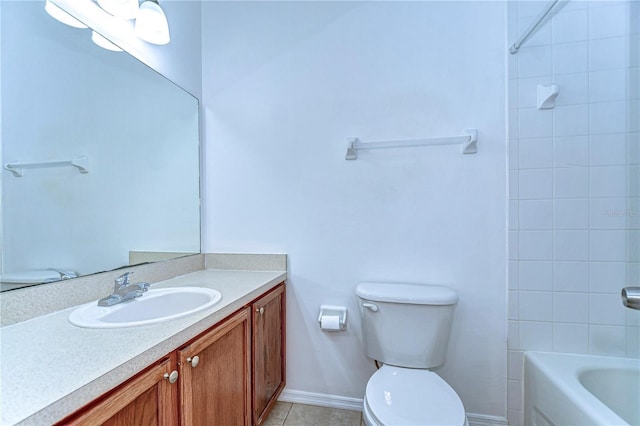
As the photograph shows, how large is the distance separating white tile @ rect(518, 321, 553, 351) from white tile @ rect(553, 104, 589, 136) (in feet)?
3.08

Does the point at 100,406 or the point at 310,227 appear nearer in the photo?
the point at 100,406

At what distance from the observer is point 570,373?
1229mm

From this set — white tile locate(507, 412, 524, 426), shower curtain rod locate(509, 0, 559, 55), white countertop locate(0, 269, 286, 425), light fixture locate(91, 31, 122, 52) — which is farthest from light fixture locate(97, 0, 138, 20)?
white tile locate(507, 412, 524, 426)

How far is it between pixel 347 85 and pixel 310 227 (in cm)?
84

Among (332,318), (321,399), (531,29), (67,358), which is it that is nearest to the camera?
(67,358)

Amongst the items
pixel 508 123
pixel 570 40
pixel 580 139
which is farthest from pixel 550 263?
pixel 570 40

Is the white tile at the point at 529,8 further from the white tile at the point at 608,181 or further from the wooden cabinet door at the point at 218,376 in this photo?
the wooden cabinet door at the point at 218,376

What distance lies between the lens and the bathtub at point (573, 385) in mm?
1133

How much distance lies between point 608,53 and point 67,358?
2.32 m

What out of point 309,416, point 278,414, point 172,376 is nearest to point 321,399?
point 309,416

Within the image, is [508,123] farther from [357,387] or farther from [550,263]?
[357,387]

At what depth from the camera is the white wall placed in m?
1.48

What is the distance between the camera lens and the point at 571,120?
1.38 metres

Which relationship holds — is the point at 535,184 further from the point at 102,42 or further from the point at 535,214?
the point at 102,42
